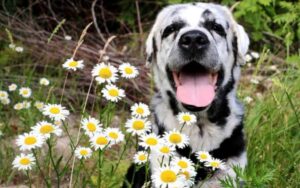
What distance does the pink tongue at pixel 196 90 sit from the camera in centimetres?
298

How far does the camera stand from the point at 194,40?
294cm

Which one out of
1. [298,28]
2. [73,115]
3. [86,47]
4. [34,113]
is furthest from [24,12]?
[298,28]

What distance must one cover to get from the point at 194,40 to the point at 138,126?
83 cm

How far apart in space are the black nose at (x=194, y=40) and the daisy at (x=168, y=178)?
44.4 inches

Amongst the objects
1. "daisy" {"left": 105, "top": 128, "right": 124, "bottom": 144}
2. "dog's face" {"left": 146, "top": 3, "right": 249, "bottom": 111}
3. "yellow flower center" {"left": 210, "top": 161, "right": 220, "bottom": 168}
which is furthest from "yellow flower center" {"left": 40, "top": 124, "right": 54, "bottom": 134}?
"dog's face" {"left": 146, "top": 3, "right": 249, "bottom": 111}

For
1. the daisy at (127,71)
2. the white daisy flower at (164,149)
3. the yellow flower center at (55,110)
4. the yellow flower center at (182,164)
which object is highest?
the daisy at (127,71)

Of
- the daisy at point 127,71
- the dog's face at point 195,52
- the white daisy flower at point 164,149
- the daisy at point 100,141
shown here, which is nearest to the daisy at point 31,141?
the daisy at point 100,141

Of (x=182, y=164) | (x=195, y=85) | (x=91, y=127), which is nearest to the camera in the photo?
(x=182, y=164)

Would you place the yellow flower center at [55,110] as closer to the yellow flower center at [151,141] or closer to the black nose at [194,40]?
the yellow flower center at [151,141]

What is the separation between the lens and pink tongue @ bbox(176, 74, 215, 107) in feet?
9.79

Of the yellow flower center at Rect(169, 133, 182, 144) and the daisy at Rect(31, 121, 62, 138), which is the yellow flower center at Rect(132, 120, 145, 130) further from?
the daisy at Rect(31, 121, 62, 138)

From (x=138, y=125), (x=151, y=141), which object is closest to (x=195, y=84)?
(x=138, y=125)

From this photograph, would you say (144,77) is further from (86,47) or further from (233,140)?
(233,140)

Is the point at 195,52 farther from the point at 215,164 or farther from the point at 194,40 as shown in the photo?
the point at 215,164
